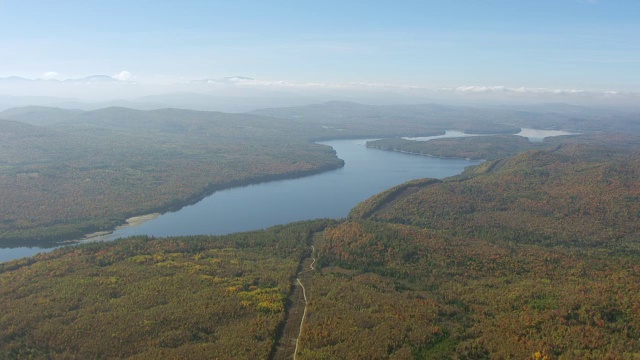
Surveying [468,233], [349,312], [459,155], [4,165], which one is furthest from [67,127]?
[349,312]

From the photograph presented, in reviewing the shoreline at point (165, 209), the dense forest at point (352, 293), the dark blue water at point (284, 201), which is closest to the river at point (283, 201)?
the dark blue water at point (284, 201)

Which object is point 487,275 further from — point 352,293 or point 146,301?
point 146,301

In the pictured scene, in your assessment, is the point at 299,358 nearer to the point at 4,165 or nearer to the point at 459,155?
the point at 4,165

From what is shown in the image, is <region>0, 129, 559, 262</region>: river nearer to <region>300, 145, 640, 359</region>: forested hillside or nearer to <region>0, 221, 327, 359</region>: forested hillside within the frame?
<region>300, 145, 640, 359</region>: forested hillside

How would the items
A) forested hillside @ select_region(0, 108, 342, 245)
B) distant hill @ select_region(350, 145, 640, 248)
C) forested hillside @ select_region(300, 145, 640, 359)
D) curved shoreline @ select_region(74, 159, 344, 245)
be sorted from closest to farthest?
forested hillside @ select_region(300, 145, 640, 359) < distant hill @ select_region(350, 145, 640, 248) < curved shoreline @ select_region(74, 159, 344, 245) < forested hillside @ select_region(0, 108, 342, 245)

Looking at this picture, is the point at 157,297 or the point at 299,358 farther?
the point at 157,297

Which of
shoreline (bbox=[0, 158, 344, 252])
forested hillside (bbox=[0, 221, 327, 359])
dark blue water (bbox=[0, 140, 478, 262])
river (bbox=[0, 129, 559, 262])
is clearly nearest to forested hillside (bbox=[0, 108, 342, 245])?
shoreline (bbox=[0, 158, 344, 252])
